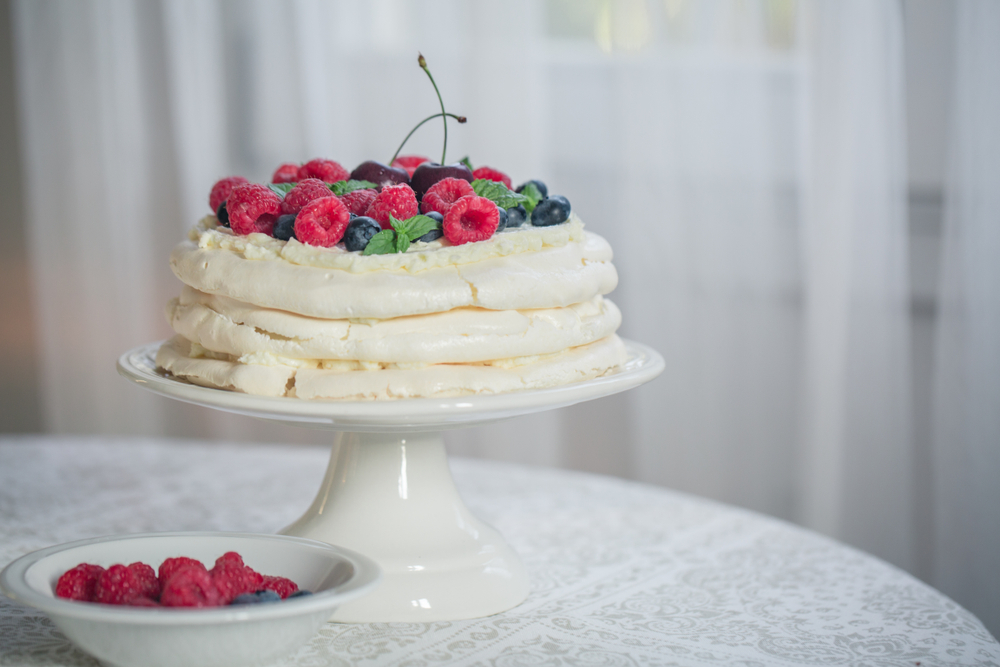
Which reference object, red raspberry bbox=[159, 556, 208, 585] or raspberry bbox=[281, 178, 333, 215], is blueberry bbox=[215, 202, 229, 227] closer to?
raspberry bbox=[281, 178, 333, 215]

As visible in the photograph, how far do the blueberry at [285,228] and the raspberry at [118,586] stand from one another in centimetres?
35

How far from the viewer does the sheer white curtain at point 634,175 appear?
190 cm

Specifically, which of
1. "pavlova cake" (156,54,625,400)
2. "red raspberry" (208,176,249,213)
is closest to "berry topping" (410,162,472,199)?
"pavlova cake" (156,54,625,400)

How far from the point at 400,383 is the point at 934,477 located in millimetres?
1498

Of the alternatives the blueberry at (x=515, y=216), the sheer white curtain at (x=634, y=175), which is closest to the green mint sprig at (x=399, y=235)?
the blueberry at (x=515, y=216)

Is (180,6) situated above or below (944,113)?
above

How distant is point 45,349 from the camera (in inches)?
103

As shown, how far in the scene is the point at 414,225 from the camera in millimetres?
892

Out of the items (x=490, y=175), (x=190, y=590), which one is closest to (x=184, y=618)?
(x=190, y=590)

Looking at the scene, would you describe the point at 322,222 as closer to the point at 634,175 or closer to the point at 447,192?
the point at 447,192

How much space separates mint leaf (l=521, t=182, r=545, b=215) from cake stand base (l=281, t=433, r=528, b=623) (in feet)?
0.89

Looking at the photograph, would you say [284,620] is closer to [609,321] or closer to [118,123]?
[609,321]

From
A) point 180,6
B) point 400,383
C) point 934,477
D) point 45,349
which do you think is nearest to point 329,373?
point 400,383

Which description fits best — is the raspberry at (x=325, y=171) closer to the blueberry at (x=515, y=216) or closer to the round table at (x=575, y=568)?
the blueberry at (x=515, y=216)
